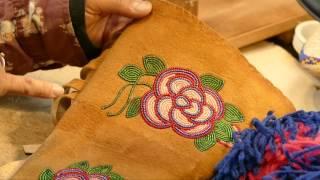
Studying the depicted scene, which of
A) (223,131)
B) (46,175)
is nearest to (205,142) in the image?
(223,131)

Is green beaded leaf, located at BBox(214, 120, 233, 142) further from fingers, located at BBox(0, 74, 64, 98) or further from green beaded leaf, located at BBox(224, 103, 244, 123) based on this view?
fingers, located at BBox(0, 74, 64, 98)

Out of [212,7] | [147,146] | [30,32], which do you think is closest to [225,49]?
[147,146]

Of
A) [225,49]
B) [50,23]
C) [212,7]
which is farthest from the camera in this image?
[212,7]

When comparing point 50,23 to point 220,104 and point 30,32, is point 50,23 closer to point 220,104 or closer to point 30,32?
point 30,32

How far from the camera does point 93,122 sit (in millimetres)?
485

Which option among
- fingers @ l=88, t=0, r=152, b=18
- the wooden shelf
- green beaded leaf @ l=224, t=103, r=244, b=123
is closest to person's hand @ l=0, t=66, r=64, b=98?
fingers @ l=88, t=0, r=152, b=18

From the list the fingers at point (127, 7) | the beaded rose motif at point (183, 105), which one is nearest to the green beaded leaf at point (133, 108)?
the beaded rose motif at point (183, 105)

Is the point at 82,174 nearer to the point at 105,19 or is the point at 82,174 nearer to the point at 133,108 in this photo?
the point at 133,108

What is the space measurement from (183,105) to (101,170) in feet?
0.33

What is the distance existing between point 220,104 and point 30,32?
10.8 inches

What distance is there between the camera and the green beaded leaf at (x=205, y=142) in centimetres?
46

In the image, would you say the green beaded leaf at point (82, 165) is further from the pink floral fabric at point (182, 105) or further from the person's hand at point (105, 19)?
the person's hand at point (105, 19)

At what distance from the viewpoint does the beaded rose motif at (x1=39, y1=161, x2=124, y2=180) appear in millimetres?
449

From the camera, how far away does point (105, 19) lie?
24.8 inches
